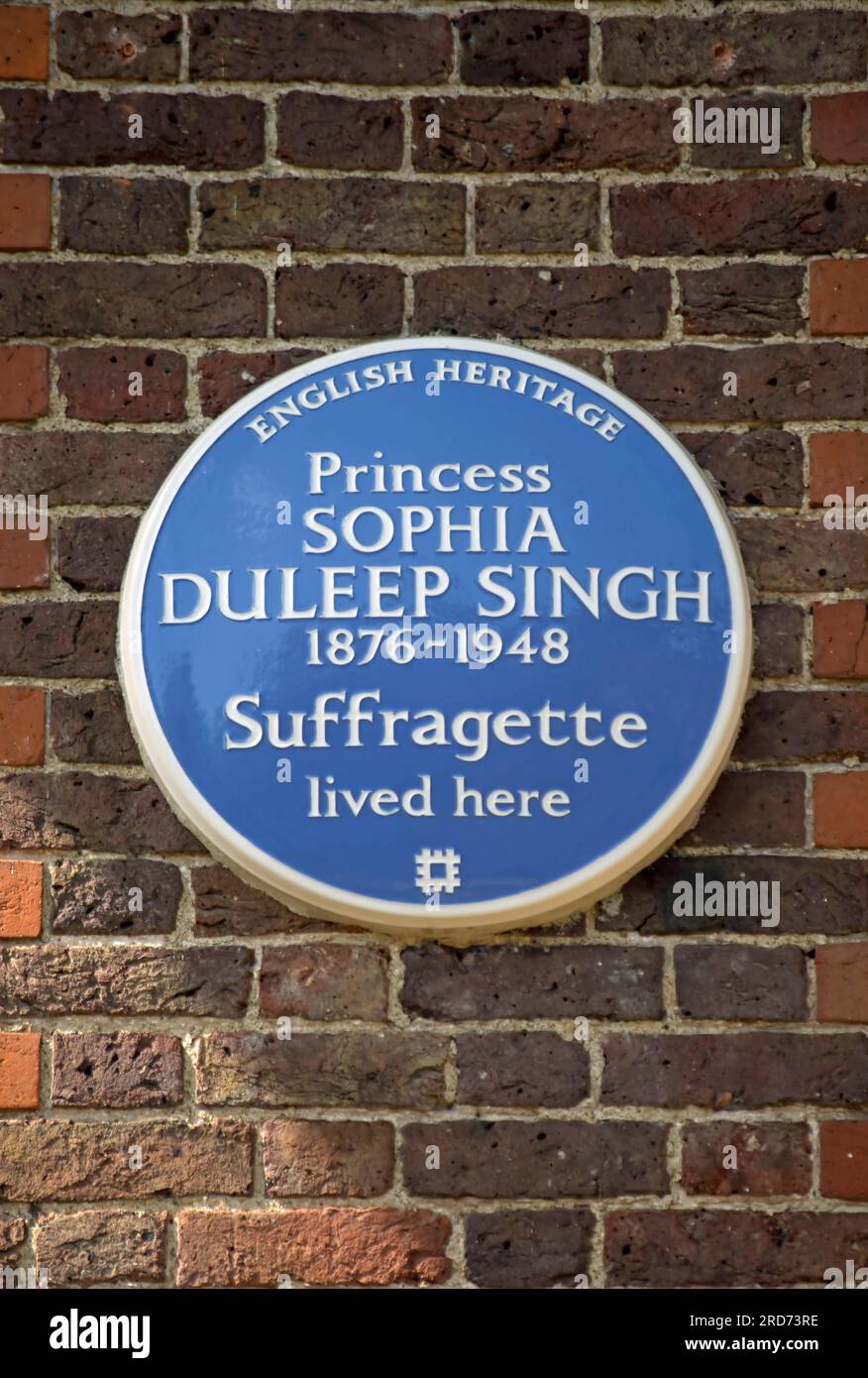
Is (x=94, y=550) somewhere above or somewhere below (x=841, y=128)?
below

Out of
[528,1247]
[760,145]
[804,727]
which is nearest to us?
[528,1247]

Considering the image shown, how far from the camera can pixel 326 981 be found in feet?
5.99

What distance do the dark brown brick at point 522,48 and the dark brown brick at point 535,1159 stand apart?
132 cm

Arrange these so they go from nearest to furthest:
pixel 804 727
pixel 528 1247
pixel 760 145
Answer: pixel 528 1247 < pixel 804 727 < pixel 760 145

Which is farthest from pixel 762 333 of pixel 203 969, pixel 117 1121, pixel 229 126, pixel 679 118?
pixel 117 1121

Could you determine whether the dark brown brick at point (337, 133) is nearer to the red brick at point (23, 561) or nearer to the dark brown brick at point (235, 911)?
the red brick at point (23, 561)

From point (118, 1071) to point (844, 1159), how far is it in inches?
34.2

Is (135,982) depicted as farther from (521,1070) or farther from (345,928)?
(521,1070)

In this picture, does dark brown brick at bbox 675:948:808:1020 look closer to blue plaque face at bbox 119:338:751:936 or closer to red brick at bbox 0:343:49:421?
blue plaque face at bbox 119:338:751:936

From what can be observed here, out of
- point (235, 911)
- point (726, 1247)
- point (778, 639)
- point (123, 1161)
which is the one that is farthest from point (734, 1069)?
point (123, 1161)

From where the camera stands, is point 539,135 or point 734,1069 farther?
point 539,135

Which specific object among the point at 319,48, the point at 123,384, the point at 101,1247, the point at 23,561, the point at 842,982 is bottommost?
the point at 101,1247

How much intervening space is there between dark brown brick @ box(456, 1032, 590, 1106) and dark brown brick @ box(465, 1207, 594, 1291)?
13 cm

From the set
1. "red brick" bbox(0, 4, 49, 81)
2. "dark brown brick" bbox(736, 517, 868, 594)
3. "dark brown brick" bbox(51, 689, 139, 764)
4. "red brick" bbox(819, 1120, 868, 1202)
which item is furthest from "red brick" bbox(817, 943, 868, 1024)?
"red brick" bbox(0, 4, 49, 81)
